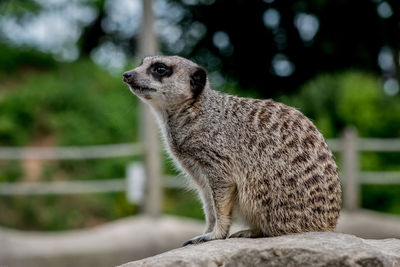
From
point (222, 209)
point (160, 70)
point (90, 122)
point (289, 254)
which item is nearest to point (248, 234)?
point (222, 209)

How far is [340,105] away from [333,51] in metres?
3.13

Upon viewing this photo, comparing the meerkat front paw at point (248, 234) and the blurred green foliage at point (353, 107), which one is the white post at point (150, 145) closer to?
the blurred green foliage at point (353, 107)

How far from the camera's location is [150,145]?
8.66 meters

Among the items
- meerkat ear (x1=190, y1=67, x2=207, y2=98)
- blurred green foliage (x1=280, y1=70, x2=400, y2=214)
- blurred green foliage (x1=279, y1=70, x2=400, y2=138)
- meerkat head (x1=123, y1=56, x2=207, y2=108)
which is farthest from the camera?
blurred green foliage (x1=279, y1=70, x2=400, y2=138)

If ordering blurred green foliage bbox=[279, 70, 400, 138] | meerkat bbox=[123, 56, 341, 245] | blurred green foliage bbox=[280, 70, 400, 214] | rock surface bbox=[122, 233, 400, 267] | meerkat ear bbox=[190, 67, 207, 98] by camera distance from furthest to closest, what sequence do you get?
blurred green foliage bbox=[279, 70, 400, 138] < blurred green foliage bbox=[280, 70, 400, 214] < meerkat ear bbox=[190, 67, 207, 98] < meerkat bbox=[123, 56, 341, 245] < rock surface bbox=[122, 233, 400, 267]

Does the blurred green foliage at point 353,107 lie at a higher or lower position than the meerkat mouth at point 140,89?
higher

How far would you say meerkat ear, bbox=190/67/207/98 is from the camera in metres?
3.45

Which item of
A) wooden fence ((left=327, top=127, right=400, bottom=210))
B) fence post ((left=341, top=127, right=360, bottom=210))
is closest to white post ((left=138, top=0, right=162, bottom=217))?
wooden fence ((left=327, top=127, right=400, bottom=210))

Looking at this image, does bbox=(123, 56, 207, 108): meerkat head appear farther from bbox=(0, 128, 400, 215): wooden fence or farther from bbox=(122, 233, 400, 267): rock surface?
bbox=(0, 128, 400, 215): wooden fence

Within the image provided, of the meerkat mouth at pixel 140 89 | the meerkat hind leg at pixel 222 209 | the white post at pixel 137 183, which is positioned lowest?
the white post at pixel 137 183

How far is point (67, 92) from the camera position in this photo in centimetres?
1048

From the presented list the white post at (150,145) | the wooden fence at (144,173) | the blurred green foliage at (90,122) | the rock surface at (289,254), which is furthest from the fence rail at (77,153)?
the rock surface at (289,254)

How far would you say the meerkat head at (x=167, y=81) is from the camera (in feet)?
10.9

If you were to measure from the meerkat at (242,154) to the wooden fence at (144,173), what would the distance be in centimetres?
521
